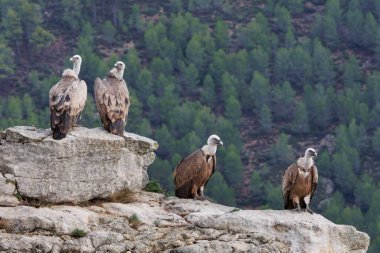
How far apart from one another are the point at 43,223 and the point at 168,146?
295 feet

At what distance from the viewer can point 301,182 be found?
3631 cm

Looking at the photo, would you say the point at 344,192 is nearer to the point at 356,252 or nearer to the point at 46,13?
the point at 46,13

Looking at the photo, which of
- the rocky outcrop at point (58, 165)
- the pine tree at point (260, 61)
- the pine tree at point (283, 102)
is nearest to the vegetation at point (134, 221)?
the rocky outcrop at point (58, 165)

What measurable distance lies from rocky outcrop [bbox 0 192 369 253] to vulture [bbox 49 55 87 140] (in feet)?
6.02

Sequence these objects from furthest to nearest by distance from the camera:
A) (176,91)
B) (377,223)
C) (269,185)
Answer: (176,91) → (269,185) → (377,223)

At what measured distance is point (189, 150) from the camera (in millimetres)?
119938

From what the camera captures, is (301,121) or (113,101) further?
(301,121)

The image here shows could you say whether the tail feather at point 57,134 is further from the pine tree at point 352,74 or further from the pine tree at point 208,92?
the pine tree at point 352,74

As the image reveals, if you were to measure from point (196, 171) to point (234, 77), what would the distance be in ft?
338

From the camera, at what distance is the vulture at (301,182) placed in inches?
1430

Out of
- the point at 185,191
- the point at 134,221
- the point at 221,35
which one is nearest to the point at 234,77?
the point at 221,35

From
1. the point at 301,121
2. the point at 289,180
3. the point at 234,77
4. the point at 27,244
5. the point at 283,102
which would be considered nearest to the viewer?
the point at 27,244

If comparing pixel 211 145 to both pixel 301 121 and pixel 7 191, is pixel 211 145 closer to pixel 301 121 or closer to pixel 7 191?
pixel 7 191

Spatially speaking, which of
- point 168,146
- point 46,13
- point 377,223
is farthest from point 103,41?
point 377,223
